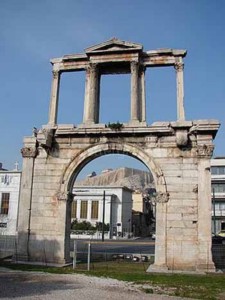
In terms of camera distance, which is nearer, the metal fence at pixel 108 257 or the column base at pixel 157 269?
the column base at pixel 157 269

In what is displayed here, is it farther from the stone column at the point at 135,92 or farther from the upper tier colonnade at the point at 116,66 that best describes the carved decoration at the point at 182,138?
the stone column at the point at 135,92

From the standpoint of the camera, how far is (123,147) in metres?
17.4

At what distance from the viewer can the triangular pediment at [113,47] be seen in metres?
18.2

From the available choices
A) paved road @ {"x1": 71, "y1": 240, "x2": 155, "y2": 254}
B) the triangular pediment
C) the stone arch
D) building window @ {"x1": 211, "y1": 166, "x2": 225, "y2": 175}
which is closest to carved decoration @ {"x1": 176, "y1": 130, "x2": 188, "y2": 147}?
the stone arch

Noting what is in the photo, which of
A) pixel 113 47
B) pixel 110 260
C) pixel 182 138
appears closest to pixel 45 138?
pixel 113 47

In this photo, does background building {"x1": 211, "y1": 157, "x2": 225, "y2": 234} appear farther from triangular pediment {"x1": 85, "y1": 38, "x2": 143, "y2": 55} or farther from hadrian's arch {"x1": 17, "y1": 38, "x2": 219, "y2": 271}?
triangular pediment {"x1": 85, "y1": 38, "x2": 143, "y2": 55}

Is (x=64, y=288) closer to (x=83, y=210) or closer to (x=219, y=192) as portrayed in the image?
(x=219, y=192)

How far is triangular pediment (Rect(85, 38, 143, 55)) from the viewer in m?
18.2

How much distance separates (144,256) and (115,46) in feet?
35.5

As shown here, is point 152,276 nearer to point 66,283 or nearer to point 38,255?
point 66,283

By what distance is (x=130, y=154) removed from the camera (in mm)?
17516

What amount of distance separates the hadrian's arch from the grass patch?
1.32m

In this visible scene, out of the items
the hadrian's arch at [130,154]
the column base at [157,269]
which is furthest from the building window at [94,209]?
the column base at [157,269]

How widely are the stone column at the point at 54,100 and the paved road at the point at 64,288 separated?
7608mm
